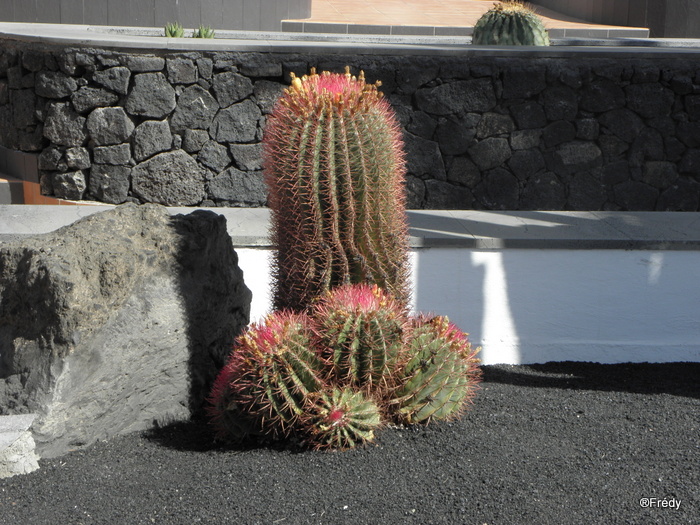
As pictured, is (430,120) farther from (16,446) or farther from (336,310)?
(16,446)

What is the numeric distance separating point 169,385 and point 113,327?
1.38 ft

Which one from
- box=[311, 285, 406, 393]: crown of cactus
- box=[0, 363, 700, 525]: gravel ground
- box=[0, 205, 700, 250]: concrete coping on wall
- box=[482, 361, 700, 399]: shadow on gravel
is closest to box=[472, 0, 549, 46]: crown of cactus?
box=[0, 205, 700, 250]: concrete coping on wall

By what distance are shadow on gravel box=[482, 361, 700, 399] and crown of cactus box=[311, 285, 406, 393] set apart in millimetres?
1322

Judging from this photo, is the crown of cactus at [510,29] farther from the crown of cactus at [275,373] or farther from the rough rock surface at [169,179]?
the crown of cactus at [275,373]

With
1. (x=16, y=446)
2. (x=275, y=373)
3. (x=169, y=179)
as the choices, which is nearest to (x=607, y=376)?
(x=275, y=373)

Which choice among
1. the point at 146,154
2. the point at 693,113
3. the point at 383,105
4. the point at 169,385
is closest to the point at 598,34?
the point at 693,113

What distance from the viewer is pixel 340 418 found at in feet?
9.67

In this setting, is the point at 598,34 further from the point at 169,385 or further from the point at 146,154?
the point at 169,385

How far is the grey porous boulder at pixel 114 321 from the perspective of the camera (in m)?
2.97

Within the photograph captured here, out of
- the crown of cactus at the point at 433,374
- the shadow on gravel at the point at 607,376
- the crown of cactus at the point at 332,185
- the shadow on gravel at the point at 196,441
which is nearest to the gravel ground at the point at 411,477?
the shadow on gravel at the point at 196,441

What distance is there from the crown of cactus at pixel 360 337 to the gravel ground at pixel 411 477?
0.31 meters

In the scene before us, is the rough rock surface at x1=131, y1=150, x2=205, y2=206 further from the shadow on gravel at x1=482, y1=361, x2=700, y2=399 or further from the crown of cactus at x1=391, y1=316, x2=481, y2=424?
the crown of cactus at x1=391, y1=316, x2=481, y2=424

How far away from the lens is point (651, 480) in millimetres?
2922

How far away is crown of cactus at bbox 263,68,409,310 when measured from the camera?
10.6 ft
